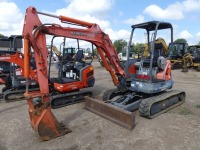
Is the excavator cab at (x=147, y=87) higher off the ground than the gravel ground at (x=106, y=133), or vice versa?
the excavator cab at (x=147, y=87)

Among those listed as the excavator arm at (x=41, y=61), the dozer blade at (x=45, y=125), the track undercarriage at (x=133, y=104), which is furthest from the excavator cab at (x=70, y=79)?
the dozer blade at (x=45, y=125)

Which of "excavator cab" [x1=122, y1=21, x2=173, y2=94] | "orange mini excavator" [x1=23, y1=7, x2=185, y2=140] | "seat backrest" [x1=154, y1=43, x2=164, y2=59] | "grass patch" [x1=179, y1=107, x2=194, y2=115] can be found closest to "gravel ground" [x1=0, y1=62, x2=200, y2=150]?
"grass patch" [x1=179, y1=107, x2=194, y2=115]

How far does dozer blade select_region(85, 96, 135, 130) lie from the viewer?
5.35 m

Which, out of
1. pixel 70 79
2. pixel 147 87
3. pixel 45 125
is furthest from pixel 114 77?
pixel 45 125

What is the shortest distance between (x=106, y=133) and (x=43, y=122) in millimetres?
1486

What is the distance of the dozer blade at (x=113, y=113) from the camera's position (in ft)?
17.6

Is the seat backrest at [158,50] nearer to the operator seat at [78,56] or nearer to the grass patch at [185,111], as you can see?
the grass patch at [185,111]

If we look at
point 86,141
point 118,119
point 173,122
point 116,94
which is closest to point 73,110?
point 116,94

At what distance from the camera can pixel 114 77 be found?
295 inches

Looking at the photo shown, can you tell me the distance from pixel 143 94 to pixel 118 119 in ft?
6.26

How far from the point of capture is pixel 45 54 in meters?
5.20

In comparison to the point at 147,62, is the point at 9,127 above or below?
below

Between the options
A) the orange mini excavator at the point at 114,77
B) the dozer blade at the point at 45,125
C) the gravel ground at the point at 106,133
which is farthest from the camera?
the orange mini excavator at the point at 114,77

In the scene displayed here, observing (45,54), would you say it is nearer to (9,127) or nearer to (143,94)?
(9,127)
